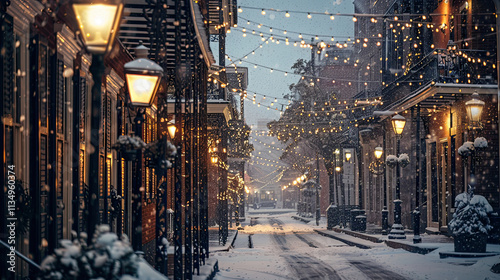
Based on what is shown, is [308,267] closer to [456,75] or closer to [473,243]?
[473,243]

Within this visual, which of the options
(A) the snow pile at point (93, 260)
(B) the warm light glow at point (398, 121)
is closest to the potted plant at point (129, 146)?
(A) the snow pile at point (93, 260)

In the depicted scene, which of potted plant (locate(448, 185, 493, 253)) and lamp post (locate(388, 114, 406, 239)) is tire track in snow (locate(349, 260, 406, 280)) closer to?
potted plant (locate(448, 185, 493, 253))

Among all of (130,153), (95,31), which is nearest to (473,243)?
(130,153)

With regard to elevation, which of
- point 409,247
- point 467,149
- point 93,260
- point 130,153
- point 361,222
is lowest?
point 409,247

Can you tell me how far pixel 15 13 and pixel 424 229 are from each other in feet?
75.9

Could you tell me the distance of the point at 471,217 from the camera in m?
16.8

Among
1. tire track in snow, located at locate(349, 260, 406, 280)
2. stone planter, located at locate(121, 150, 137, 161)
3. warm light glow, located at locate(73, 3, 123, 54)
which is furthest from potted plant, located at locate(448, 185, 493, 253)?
warm light glow, located at locate(73, 3, 123, 54)

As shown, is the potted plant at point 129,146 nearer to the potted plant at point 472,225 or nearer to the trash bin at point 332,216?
the potted plant at point 472,225

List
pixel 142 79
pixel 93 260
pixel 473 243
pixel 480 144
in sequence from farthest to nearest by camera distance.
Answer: pixel 480 144 → pixel 473 243 → pixel 142 79 → pixel 93 260

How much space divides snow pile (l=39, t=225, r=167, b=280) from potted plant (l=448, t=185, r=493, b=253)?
13.3m

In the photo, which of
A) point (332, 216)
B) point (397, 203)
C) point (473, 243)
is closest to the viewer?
point (473, 243)

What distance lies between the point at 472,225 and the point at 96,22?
43.7 feet

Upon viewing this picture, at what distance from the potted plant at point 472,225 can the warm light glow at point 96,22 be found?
1323cm

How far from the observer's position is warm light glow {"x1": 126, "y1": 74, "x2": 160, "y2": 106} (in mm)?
8133
